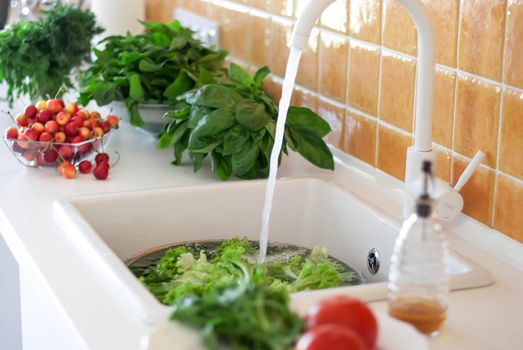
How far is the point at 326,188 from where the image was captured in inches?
67.2

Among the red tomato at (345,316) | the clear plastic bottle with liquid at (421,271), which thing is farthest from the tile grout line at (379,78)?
the red tomato at (345,316)

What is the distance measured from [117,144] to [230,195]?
0.39m

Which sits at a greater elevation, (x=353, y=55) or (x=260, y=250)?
(x=353, y=55)

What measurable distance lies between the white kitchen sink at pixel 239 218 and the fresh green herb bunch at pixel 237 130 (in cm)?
4

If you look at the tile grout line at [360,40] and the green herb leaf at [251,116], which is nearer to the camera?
the tile grout line at [360,40]

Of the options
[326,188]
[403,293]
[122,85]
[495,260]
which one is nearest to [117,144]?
[122,85]

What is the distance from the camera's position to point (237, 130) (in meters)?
1.68

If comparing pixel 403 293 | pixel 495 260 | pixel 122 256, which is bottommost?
pixel 122 256

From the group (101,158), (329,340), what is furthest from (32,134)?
(329,340)

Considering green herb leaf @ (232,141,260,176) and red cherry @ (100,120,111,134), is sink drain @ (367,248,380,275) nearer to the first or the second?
green herb leaf @ (232,141,260,176)

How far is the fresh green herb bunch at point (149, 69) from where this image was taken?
189 cm

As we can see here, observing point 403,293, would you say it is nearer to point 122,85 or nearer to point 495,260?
point 495,260

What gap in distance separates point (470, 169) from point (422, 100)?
4.9 inches

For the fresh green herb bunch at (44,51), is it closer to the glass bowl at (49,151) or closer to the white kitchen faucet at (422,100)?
the glass bowl at (49,151)
